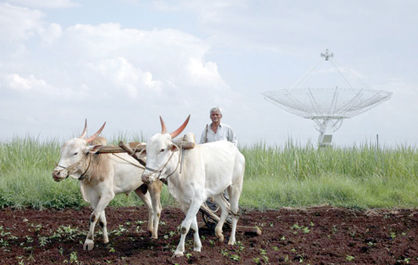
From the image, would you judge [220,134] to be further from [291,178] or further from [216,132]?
[291,178]

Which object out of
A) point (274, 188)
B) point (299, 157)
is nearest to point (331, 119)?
point (299, 157)

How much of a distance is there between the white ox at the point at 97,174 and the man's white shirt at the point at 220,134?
110cm

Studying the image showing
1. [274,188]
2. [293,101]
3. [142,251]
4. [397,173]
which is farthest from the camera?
[293,101]

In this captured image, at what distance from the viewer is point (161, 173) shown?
507cm

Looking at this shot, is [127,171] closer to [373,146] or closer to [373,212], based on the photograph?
[373,212]

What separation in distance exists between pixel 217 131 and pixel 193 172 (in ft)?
6.06

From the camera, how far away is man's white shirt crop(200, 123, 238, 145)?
7.21 m

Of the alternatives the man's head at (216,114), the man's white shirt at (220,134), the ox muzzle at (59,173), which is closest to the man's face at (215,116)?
the man's head at (216,114)

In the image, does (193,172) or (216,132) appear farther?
(216,132)

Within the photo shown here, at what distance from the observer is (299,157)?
14109 mm

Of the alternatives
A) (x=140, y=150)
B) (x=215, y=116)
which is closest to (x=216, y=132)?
(x=215, y=116)

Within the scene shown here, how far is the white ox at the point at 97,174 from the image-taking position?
5844mm

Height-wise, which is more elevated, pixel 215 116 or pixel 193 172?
pixel 215 116

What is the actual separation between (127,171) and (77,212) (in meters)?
3.57
